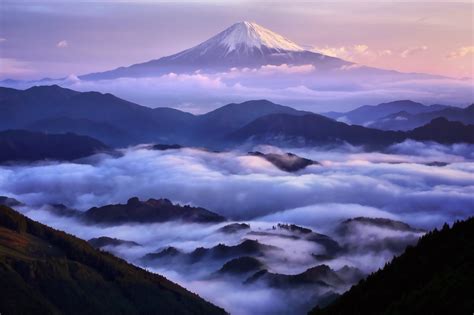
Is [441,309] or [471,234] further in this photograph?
[471,234]

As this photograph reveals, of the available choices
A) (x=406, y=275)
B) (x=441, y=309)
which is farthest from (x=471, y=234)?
(x=441, y=309)

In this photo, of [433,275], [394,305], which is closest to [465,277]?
[394,305]

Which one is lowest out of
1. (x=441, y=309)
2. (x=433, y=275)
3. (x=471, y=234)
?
(x=441, y=309)

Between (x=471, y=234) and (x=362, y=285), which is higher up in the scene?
(x=471, y=234)

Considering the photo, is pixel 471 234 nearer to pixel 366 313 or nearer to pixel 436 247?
pixel 436 247

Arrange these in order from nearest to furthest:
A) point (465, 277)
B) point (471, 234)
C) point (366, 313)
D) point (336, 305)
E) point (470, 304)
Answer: point (470, 304)
point (465, 277)
point (366, 313)
point (336, 305)
point (471, 234)

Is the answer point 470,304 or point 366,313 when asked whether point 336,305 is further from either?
point 470,304

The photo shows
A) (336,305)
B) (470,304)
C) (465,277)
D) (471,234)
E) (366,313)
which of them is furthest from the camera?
(471,234)
